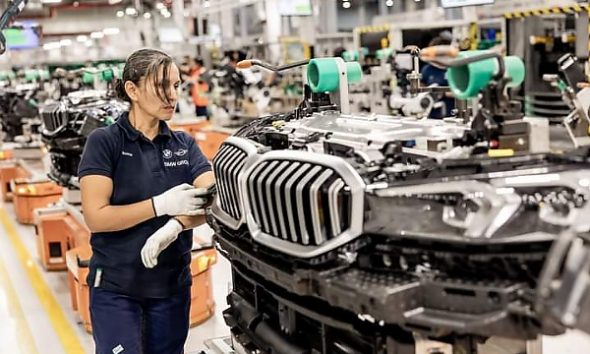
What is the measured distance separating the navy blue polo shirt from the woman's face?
0.36 ft

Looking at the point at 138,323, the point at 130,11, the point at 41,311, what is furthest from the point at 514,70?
the point at 130,11

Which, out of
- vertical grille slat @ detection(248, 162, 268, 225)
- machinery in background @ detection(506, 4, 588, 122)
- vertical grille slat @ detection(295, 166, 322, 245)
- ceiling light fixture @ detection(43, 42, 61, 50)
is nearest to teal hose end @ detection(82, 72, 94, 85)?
vertical grille slat @ detection(248, 162, 268, 225)

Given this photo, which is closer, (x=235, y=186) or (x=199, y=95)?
(x=235, y=186)

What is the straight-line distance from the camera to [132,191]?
9.46 ft

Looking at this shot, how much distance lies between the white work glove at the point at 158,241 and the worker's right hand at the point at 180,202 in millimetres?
59

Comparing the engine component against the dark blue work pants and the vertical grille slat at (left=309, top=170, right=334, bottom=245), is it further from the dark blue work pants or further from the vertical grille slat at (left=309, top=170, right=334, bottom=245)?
the dark blue work pants

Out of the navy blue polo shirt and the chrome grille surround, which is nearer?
the chrome grille surround

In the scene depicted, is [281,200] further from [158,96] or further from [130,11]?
[130,11]

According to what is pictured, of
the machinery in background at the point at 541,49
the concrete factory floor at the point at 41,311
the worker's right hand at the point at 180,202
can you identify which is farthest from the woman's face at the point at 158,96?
the machinery in background at the point at 541,49

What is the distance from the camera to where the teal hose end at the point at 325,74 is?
2.79 meters

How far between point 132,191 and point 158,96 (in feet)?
1.26

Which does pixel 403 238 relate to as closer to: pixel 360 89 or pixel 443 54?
pixel 443 54

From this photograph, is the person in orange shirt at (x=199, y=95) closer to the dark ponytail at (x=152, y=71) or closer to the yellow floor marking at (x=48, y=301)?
the yellow floor marking at (x=48, y=301)

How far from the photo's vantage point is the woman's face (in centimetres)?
285
